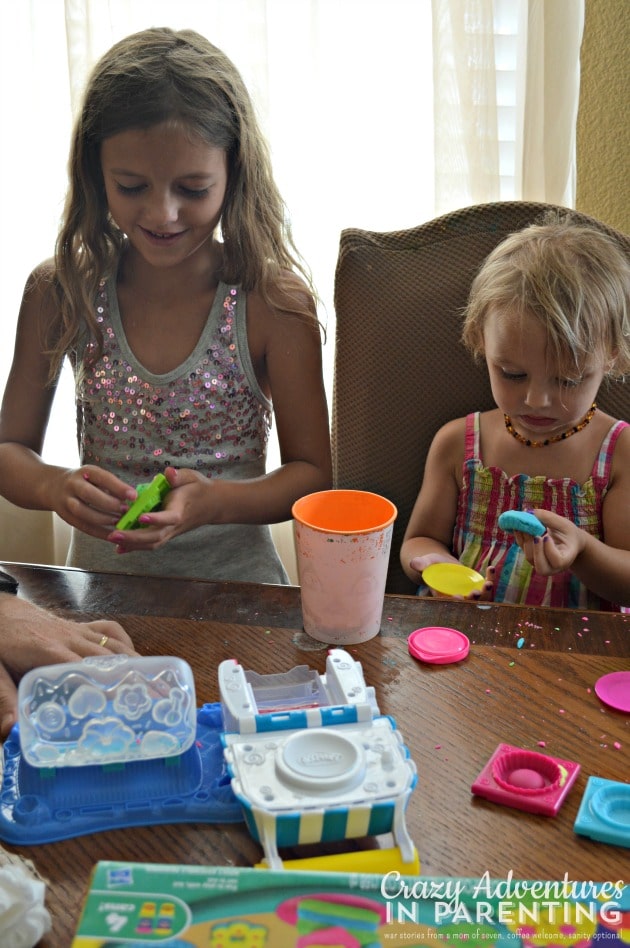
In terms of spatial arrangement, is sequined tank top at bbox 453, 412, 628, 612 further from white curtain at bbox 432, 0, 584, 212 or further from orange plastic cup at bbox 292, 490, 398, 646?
white curtain at bbox 432, 0, 584, 212

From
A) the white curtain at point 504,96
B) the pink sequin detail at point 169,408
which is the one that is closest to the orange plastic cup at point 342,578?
the pink sequin detail at point 169,408

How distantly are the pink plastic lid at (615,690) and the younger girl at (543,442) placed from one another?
0.25m

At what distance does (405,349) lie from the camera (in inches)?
56.5

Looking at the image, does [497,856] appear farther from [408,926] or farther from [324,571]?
[324,571]

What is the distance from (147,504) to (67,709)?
1.41 ft

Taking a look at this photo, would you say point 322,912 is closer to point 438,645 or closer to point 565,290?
point 438,645

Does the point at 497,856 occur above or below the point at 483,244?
below

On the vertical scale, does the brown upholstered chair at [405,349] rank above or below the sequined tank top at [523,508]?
above

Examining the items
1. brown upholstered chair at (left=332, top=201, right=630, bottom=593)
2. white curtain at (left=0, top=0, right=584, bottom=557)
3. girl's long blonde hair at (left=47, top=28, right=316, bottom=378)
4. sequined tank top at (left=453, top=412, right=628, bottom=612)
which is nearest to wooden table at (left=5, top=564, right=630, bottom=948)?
sequined tank top at (left=453, top=412, right=628, bottom=612)

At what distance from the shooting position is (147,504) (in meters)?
1.14

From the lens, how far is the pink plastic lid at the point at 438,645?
951mm

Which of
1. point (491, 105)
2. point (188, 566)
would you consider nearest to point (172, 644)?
point (188, 566)

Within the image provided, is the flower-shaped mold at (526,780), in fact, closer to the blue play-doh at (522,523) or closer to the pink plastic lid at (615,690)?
the pink plastic lid at (615,690)

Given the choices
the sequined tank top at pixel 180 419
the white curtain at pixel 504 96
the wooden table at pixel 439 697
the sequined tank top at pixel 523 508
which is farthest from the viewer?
the white curtain at pixel 504 96
